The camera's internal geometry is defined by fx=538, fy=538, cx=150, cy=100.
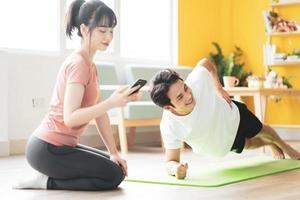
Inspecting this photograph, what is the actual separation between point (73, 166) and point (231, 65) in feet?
13.8

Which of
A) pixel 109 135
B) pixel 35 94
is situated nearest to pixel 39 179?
pixel 109 135

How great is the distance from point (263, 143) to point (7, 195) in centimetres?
164

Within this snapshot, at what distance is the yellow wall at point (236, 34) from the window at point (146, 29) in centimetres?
18

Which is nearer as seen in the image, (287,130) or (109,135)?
(109,135)

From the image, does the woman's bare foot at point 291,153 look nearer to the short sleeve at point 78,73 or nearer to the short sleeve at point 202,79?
the short sleeve at point 202,79

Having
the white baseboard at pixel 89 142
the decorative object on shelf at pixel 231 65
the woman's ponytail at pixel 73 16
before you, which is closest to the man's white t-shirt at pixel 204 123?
the woman's ponytail at pixel 73 16

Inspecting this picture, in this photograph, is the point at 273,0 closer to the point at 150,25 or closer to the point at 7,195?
the point at 150,25

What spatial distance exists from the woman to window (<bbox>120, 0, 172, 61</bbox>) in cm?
340

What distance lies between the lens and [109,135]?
2484 mm

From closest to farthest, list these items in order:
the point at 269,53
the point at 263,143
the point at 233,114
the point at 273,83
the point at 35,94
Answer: the point at 233,114 → the point at 263,143 → the point at 35,94 → the point at 273,83 → the point at 269,53

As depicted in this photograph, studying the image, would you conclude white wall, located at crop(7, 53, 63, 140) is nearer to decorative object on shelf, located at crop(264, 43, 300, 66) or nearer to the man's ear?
the man's ear

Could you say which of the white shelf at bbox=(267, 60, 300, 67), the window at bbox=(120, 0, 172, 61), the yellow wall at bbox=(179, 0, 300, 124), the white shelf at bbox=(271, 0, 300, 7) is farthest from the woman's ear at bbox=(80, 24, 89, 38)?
the white shelf at bbox=(271, 0, 300, 7)

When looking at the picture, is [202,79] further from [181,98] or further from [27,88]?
[27,88]

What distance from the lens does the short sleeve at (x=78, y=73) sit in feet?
7.56
